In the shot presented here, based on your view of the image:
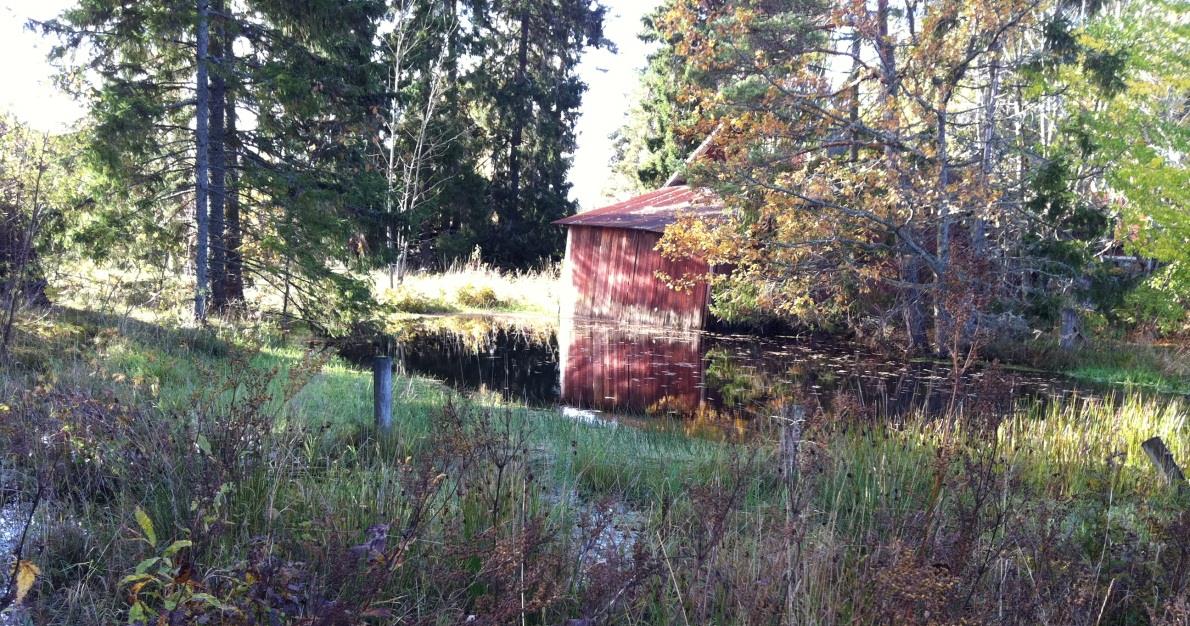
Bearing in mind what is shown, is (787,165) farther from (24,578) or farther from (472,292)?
(24,578)

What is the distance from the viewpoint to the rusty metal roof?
68.7ft

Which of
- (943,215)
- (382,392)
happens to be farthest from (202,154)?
(943,215)

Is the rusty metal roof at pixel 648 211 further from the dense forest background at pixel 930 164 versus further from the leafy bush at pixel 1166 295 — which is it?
the leafy bush at pixel 1166 295

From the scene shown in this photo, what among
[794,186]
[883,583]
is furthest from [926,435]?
[794,186]

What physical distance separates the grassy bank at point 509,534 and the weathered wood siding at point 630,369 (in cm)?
623

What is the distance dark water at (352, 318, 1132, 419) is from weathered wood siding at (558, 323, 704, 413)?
18mm

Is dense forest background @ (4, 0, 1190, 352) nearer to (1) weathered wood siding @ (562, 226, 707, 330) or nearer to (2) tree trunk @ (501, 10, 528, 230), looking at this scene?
(1) weathered wood siding @ (562, 226, 707, 330)

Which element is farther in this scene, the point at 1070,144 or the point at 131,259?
the point at 1070,144

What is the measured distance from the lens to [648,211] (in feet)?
74.5

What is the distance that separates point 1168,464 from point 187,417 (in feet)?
17.1

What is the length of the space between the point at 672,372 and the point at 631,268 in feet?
25.9

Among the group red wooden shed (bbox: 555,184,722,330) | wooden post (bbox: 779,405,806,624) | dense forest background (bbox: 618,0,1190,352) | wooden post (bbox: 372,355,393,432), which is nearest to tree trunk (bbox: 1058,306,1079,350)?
dense forest background (bbox: 618,0,1190,352)

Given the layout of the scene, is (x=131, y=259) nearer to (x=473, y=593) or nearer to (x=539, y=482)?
(x=539, y=482)

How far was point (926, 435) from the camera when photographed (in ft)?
20.5
